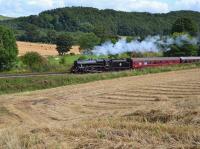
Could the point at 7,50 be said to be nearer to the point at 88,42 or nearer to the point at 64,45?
the point at 88,42

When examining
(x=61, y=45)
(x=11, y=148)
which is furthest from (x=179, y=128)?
(x=61, y=45)

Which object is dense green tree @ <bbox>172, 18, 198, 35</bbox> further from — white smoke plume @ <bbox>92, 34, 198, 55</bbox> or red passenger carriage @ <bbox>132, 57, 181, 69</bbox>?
red passenger carriage @ <bbox>132, 57, 181, 69</bbox>

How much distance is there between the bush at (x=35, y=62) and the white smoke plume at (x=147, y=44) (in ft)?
44.1

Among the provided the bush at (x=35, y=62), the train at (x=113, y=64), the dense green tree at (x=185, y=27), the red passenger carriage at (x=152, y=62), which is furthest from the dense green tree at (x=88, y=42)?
the train at (x=113, y=64)

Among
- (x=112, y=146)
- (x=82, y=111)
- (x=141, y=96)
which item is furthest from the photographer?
(x=141, y=96)

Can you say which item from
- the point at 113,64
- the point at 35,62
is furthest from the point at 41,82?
the point at 35,62

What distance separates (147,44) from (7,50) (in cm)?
2720

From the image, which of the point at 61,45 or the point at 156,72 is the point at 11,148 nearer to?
the point at 156,72

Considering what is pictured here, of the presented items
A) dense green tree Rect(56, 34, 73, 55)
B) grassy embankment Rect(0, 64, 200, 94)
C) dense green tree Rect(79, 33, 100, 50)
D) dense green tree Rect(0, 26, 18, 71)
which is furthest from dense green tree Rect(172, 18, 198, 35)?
grassy embankment Rect(0, 64, 200, 94)

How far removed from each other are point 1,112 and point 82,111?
5.67m

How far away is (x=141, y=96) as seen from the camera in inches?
1443

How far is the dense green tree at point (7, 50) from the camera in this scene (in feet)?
248

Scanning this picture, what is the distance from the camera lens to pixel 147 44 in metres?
92.1

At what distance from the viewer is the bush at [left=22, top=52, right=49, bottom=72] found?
236ft
